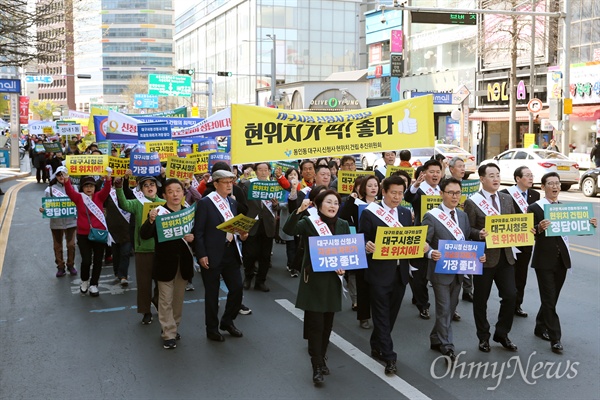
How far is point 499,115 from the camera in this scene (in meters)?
36.0

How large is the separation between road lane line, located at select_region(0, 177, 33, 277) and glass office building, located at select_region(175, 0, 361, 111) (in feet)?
139

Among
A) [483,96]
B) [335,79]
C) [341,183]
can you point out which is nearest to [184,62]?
[335,79]

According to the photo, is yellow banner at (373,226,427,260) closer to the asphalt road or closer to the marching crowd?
the marching crowd

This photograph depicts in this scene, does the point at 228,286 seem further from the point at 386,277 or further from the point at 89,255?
the point at 89,255

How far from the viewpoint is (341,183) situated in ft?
32.0

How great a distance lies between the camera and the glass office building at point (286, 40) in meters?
68.5

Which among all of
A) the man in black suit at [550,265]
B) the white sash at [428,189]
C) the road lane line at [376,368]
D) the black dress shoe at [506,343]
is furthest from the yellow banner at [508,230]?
the white sash at [428,189]

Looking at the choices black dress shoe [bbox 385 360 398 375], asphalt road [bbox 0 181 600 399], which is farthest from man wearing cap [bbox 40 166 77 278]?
black dress shoe [bbox 385 360 398 375]

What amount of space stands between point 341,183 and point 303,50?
206 ft

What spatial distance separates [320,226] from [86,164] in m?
5.64

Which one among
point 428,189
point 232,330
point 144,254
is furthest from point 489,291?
point 144,254

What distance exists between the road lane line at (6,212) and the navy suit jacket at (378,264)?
7.52 meters

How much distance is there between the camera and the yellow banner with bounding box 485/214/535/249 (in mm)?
6410

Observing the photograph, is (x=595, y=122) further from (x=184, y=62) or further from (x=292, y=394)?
(x=184, y=62)
